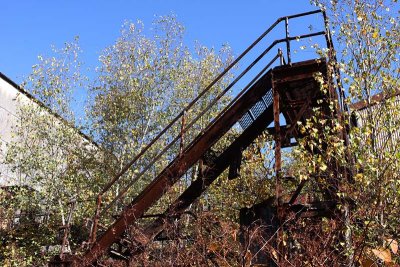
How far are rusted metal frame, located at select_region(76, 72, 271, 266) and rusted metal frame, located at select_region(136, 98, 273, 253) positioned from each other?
0.63 m

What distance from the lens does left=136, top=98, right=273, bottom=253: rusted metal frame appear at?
977cm

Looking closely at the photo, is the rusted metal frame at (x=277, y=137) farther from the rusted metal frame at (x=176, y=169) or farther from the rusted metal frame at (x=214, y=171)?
the rusted metal frame at (x=214, y=171)

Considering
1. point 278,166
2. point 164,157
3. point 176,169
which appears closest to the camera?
point 278,166

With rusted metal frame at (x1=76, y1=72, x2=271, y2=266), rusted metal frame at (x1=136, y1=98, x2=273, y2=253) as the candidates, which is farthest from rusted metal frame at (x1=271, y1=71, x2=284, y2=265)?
rusted metal frame at (x1=136, y1=98, x2=273, y2=253)

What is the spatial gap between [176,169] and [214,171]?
1.14m

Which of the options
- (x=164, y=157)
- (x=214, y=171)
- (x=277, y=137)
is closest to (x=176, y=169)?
→ (x=214, y=171)

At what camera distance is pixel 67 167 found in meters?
18.6

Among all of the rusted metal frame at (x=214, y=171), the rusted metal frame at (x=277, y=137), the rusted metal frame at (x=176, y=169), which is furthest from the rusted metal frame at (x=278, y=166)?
the rusted metal frame at (x=214, y=171)

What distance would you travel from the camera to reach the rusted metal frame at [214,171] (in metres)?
9.77

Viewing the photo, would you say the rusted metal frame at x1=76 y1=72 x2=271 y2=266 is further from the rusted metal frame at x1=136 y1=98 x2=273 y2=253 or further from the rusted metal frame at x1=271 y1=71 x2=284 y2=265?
the rusted metal frame at x1=136 y1=98 x2=273 y2=253

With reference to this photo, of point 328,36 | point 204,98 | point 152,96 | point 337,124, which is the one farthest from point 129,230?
point 204,98

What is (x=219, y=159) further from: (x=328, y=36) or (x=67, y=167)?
(x=67, y=167)

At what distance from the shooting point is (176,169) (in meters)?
9.20

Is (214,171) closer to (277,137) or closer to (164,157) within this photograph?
(277,137)
